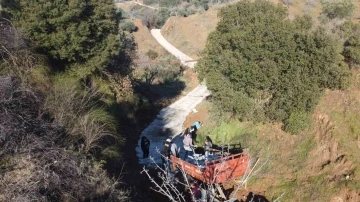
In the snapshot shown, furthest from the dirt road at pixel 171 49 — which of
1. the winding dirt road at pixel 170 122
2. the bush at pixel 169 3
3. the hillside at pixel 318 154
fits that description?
the hillside at pixel 318 154

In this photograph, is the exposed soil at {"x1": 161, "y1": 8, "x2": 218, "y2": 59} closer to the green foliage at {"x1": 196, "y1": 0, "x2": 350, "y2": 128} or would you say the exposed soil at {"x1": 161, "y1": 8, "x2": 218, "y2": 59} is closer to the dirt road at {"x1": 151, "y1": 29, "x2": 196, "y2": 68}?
the dirt road at {"x1": 151, "y1": 29, "x2": 196, "y2": 68}

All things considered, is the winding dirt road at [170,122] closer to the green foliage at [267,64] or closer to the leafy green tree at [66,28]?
the green foliage at [267,64]

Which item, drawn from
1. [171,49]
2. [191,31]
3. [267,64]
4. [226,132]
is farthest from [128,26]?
[267,64]

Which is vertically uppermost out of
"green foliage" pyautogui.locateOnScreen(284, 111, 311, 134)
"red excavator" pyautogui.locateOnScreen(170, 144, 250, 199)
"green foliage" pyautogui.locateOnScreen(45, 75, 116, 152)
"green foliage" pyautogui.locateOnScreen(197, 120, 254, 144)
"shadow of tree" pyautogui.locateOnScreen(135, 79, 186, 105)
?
"green foliage" pyautogui.locateOnScreen(45, 75, 116, 152)

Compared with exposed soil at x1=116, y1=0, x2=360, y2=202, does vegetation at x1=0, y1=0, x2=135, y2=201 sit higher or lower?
higher

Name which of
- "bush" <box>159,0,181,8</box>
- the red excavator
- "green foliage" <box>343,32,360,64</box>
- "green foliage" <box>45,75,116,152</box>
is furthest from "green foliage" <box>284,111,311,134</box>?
"bush" <box>159,0,181,8</box>

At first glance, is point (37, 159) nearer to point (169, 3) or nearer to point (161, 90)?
point (161, 90)
